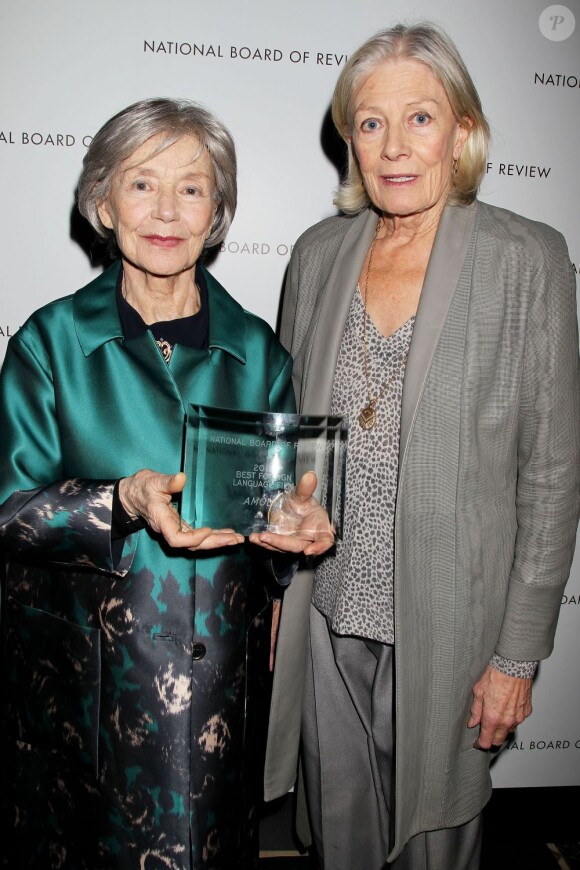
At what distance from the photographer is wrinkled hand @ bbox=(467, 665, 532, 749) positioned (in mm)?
1760

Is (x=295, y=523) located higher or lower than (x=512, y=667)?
higher

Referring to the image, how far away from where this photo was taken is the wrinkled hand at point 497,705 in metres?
1.76

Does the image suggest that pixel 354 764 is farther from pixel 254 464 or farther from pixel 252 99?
pixel 252 99

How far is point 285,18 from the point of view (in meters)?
2.22

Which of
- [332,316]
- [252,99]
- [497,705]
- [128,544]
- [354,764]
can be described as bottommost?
[354,764]

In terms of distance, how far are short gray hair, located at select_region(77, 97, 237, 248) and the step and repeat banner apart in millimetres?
690

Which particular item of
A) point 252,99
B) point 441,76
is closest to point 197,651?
point 441,76

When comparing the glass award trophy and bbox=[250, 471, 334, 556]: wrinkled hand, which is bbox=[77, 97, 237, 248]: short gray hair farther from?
bbox=[250, 471, 334, 556]: wrinkled hand

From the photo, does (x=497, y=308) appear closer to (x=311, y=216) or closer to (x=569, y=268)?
(x=569, y=268)

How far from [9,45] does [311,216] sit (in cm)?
97

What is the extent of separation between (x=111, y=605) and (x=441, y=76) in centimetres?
130

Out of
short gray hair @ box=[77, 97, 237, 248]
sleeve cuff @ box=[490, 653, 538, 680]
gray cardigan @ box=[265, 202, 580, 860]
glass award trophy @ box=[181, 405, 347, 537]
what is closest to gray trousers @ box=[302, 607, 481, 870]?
gray cardigan @ box=[265, 202, 580, 860]

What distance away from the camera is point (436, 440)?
1630mm

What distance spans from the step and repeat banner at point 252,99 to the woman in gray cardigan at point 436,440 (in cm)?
50
